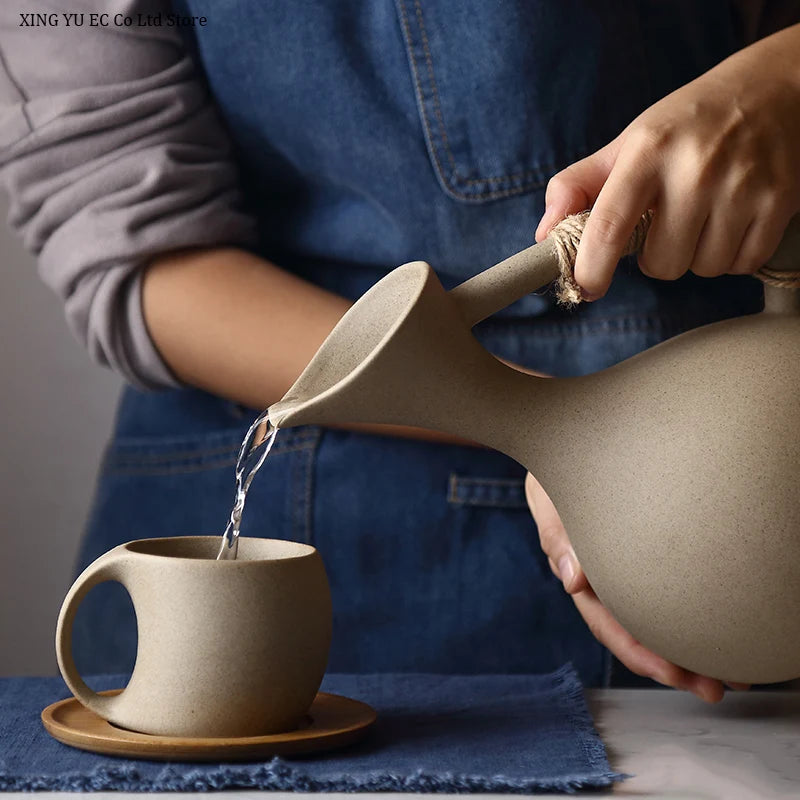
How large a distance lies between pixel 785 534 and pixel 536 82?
452 millimetres

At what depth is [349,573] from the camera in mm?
1062

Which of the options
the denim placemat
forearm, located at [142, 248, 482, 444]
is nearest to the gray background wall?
forearm, located at [142, 248, 482, 444]

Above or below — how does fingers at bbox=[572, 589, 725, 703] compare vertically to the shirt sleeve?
below

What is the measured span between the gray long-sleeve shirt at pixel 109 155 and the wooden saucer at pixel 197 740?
0.43m

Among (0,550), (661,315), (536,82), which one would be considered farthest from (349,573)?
(0,550)

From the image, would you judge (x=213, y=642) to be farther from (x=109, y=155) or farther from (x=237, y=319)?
(x=109, y=155)

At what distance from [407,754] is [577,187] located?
357 mm

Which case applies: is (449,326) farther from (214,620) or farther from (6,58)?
(6,58)

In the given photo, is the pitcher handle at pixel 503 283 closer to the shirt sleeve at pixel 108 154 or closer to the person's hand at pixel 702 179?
the person's hand at pixel 702 179

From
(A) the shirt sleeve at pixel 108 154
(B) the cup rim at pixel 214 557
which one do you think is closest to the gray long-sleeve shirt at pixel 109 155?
(A) the shirt sleeve at pixel 108 154

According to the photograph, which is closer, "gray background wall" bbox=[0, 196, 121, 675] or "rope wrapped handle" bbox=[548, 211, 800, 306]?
"rope wrapped handle" bbox=[548, 211, 800, 306]

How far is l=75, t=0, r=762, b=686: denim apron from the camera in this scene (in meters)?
0.95

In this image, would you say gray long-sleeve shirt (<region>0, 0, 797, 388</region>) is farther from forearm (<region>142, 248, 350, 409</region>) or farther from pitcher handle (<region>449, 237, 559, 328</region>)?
pitcher handle (<region>449, 237, 559, 328</region>)

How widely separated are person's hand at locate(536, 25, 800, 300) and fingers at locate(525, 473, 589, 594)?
0.67 feet
